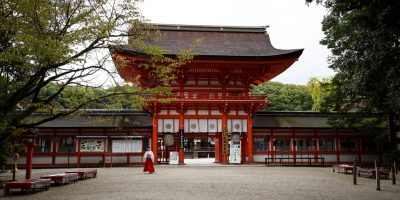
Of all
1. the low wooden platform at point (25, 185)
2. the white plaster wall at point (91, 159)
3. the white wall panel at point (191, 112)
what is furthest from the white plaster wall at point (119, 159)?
the low wooden platform at point (25, 185)

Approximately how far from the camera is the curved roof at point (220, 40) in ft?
90.0

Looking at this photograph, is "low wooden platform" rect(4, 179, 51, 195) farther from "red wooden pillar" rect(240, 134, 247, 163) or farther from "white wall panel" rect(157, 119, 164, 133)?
"red wooden pillar" rect(240, 134, 247, 163)

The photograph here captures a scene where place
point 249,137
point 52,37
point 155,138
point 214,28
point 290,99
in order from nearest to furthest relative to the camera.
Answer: point 52,37, point 155,138, point 249,137, point 214,28, point 290,99

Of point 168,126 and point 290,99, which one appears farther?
point 290,99

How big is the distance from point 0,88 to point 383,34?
41.5ft

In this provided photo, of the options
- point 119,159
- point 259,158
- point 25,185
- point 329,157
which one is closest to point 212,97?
point 259,158

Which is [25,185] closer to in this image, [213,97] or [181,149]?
[181,149]

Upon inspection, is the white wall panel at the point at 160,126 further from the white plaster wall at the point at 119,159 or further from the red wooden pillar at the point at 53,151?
the red wooden pillar at the point at 53,151

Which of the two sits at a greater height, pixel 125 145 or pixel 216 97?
pixel 216 97

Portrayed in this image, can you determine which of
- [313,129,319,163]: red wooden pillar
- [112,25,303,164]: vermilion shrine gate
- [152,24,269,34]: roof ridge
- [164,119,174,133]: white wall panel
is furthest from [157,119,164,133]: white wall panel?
[313,129,319,163]: red wooden pillar

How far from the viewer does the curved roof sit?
27431 mm

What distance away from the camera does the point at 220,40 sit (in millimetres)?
29875

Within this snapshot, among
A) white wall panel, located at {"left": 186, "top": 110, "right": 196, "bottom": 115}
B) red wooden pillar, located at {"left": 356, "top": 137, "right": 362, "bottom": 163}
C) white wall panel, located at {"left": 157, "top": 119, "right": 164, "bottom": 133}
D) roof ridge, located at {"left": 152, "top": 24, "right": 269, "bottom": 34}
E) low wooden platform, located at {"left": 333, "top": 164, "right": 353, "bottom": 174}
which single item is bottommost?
low wooden platform, located at {"left": 333, "top": 164, "right": 353, "bottom": 174}

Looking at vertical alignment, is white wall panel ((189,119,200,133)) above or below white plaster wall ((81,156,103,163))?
above
